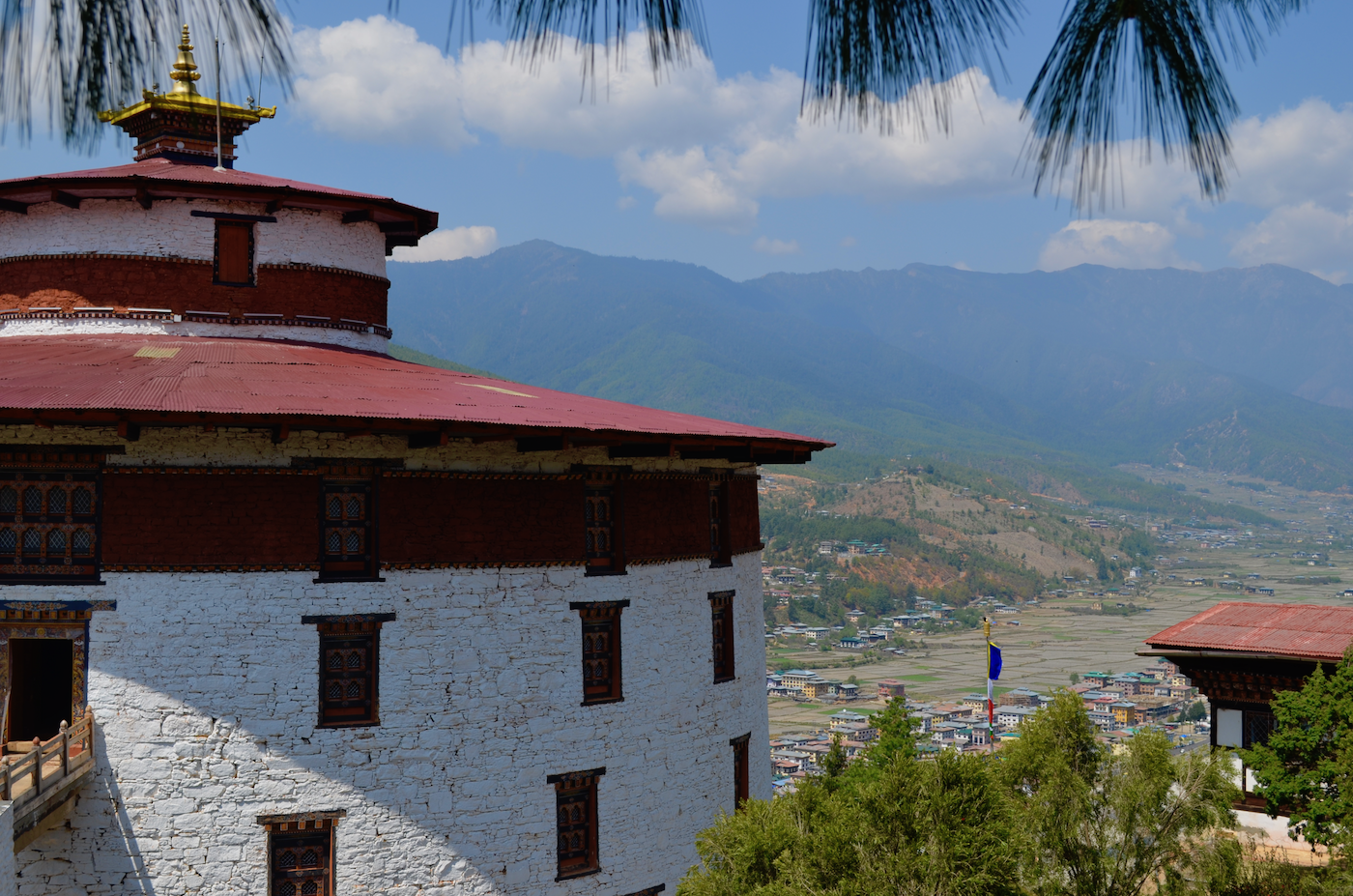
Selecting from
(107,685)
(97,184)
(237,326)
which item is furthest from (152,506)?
(97,184)

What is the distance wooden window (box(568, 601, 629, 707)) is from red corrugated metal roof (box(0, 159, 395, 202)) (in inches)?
417

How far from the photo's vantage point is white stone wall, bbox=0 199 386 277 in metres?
22.8

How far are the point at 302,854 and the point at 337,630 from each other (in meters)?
3.37

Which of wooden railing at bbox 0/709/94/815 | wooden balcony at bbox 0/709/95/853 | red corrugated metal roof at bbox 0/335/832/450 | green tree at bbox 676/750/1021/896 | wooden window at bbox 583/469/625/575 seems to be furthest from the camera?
wooden window at bbox 583/469/625/575

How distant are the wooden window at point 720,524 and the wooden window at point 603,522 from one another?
2957mm

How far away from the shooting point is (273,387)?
17828 millimetres

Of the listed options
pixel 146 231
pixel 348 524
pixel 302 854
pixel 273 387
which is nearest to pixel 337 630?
pixel 348 524

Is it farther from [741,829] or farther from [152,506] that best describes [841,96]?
[152,506]

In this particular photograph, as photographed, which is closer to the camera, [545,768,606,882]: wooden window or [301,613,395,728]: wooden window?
[301,613,395,728]: wooden window

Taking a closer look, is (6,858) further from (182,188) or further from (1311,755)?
(1311,755)

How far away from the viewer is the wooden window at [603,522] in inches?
790

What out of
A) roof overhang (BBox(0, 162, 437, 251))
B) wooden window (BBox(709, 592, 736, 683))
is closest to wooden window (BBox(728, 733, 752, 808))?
wooden window (BBox(709, 592, 736, 683))

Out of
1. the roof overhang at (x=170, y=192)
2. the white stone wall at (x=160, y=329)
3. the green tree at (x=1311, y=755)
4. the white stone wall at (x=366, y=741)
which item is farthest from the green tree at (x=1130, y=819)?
the roof overhang at (x=170, y=192)

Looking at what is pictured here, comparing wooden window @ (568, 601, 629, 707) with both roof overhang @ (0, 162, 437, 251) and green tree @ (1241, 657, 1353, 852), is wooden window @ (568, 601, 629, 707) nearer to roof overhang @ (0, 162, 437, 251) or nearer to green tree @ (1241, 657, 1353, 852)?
roof overhang @ (0, 162, 437, 251)
